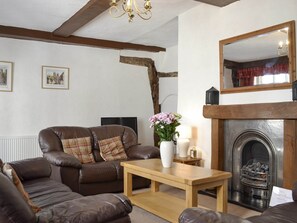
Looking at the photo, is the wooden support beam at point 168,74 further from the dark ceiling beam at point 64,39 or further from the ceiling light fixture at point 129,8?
the ceiling light fixture at point 129,8

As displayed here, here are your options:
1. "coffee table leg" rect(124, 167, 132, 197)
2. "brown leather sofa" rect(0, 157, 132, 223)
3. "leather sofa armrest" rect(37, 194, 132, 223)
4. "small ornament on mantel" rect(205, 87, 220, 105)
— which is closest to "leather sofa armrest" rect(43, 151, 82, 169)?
"coffee table leg" rect(124, 167, 132, 197)

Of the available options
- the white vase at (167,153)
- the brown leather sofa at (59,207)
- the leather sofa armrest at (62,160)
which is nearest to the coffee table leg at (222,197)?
the white vase at (167,153)

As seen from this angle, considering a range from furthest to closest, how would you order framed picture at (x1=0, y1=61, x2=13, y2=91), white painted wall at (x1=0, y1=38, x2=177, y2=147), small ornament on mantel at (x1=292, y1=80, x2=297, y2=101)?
white painted wall at (x1=0, y1=38, x2=177, y2=147) < framed picture at (x1=0, y1=61, x2=13, y2=91) < small ornament on mantel at (x1=292, y1=80, x2=297, y2=101)

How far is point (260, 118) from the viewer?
3.31 meters

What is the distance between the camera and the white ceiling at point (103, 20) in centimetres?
396

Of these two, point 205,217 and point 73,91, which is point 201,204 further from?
point 73,91

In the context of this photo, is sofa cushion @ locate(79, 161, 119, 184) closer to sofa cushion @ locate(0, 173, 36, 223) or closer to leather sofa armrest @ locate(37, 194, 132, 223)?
leather sofa armrest @ locate(37, 194, 132, 223)

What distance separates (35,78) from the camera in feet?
17.7

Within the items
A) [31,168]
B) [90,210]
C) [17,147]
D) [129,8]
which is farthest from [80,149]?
[90,210]

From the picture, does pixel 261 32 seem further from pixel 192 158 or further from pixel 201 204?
Answer: pixel 201 204

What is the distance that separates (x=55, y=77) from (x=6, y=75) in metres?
0.88

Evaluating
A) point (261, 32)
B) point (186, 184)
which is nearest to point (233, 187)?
point (186, 184)

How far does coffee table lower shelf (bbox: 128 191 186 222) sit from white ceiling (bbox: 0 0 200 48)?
2.59 m

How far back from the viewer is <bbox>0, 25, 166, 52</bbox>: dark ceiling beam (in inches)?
195
